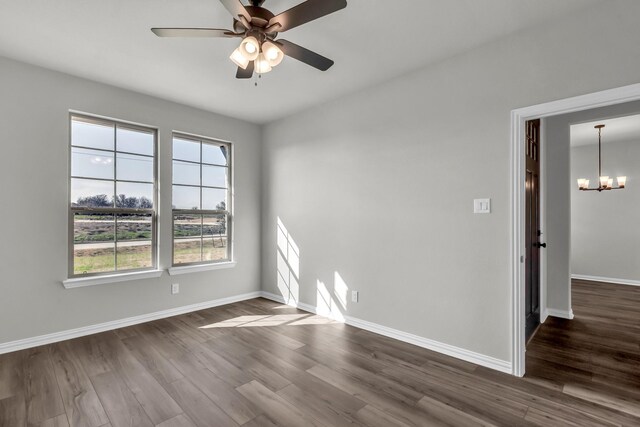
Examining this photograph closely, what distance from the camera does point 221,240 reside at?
462cm

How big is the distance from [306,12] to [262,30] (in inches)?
13.9

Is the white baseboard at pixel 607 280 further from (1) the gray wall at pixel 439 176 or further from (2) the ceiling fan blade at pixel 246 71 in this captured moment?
(2) the ceiling fan blade at pixel 246 71

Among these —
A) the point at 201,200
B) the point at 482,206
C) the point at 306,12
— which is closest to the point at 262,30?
the point at 306,12

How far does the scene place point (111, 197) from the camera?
3621 mm

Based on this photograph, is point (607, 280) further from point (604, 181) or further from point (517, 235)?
point (517, 235)

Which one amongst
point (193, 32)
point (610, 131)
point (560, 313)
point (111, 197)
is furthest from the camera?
point (610, 131)

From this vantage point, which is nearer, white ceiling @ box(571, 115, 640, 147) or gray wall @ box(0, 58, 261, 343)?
gray wall @ box(0, 58, 261, 343)

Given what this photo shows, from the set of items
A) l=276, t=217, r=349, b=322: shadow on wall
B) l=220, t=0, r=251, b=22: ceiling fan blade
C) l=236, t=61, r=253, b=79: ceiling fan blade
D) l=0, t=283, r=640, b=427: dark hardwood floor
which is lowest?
l=0, t=283, r=640, b=427: dark hardwood floor

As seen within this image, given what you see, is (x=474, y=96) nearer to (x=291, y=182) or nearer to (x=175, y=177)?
(x=291, y=182)

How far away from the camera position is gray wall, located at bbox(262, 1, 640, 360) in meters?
2.33

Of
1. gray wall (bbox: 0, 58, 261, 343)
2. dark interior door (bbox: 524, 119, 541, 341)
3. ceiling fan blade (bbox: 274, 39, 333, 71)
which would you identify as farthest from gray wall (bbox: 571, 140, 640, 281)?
gray wall (bbox: 0, 58, 261, 343)

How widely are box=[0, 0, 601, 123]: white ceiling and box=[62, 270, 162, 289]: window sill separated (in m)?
2.15

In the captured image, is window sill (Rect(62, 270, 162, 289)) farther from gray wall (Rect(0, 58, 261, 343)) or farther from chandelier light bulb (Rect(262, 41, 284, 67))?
chandelier light bulb (Rect(262, 41, 284, 67))

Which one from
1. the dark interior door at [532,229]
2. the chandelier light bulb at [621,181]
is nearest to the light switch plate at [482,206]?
the dark interior door at [532,229]
